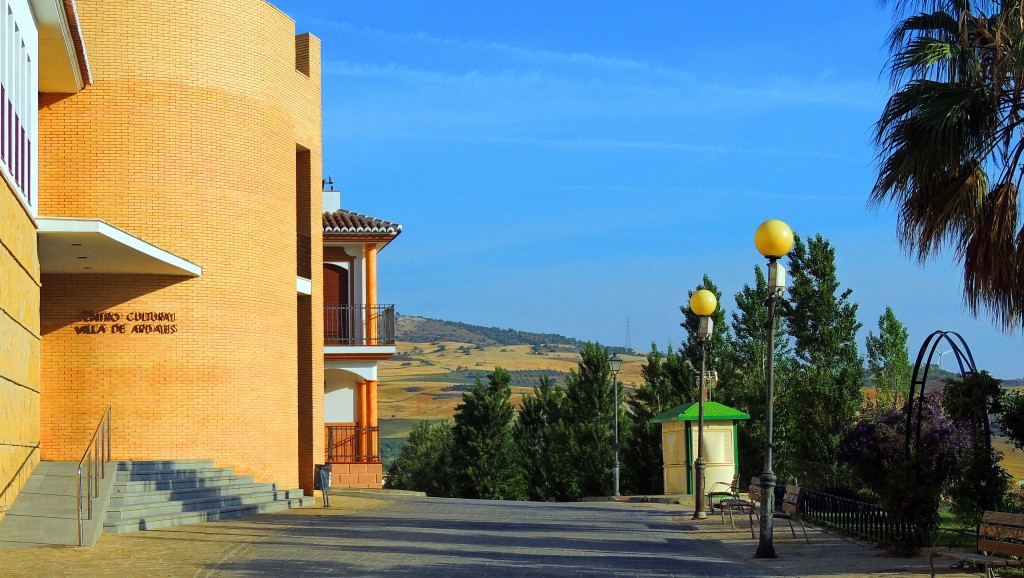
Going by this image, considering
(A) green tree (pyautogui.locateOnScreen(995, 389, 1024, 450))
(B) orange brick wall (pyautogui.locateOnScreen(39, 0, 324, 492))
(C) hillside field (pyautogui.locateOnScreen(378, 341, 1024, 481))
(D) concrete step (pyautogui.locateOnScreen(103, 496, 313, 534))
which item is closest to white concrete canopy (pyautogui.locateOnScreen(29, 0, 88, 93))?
(B) orange brick wall (pyautogui.locateOnScreen(39, 0, 324, 492))

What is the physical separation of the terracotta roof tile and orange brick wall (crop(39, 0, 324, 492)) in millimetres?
Result: 10346

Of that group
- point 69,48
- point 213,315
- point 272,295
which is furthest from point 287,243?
point 69,48

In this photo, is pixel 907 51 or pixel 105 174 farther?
pixel 105 174

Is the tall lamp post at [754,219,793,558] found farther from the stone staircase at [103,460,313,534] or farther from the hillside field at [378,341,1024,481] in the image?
the hillside field at [378,341,1024,481]

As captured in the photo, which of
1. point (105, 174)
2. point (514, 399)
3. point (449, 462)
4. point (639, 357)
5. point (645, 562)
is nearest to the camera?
point (645, 562)

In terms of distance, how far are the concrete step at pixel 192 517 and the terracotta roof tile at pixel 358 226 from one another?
12.0m

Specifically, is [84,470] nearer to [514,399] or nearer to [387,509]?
[387,509]

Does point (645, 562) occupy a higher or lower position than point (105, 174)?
lower

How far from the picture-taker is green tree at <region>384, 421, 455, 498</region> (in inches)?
2325

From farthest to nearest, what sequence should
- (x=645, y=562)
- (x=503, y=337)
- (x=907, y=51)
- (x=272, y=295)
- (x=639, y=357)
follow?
(x=503, y=337), (x=639, y=357), (x=272, y=295), (x=907, y=51), (x=645, y=562)

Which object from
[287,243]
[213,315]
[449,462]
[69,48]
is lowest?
[449,462]

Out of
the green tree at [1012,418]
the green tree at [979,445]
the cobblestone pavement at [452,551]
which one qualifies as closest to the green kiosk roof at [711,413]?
the cobblestone pavement at [452,551]

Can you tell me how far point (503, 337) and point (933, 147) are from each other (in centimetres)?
18024

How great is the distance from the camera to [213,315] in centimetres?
2250
